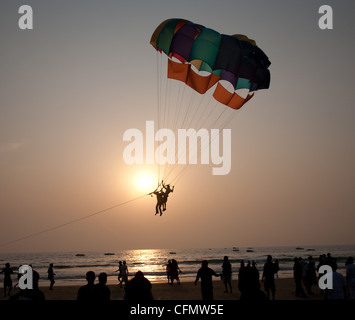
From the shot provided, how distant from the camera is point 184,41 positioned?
14.9 metres

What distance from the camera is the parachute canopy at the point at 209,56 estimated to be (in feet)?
47.9

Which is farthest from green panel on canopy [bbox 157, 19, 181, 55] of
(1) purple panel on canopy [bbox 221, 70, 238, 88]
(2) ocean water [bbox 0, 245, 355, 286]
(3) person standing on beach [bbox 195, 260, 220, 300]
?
(2) ocean water [bbox 0, 245, 355, 286]

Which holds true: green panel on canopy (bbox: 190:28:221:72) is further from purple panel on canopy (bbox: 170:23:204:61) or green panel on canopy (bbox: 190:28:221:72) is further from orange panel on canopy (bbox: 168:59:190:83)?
orange panel on canopy (bbox: 168:59:190:83)

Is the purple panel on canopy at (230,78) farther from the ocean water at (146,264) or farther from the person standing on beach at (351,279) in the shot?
the ocean water at (146,264)

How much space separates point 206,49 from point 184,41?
93 cm

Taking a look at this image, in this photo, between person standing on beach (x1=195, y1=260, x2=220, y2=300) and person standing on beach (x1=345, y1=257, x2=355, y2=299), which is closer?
person standing on beach (x1=345, y1=257, x2=355, y2=299)

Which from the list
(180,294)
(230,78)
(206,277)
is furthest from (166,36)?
(180,294)

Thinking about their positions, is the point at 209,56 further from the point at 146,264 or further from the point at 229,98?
the point at 146,264

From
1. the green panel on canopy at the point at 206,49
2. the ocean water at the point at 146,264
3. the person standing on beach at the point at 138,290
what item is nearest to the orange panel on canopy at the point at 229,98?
the green panel on canopy at the point at 206,49

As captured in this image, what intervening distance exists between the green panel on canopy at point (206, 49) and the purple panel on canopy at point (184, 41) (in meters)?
0.25

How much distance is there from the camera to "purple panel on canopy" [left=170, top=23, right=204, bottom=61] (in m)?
14.8

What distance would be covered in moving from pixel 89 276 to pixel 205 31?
10.9 meters
